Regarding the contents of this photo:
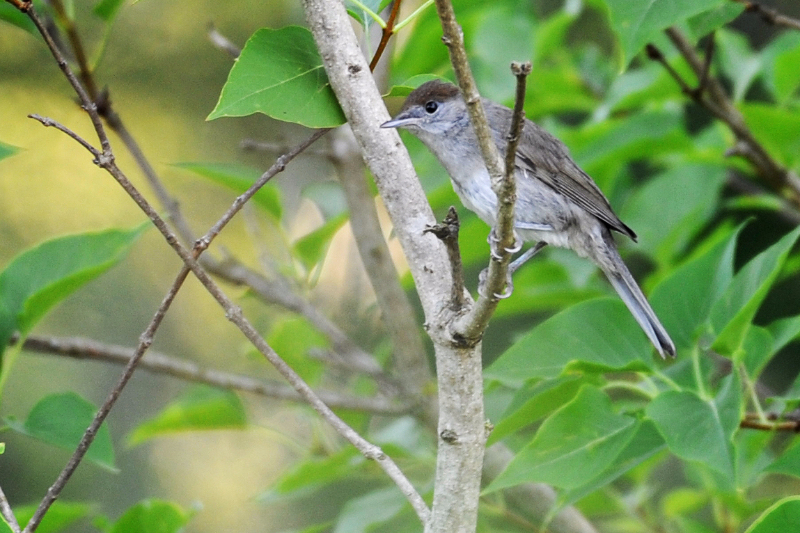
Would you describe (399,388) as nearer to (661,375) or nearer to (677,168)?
(661,375)

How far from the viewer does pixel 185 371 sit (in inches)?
109

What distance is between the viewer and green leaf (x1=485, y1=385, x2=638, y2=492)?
1812 millimetres

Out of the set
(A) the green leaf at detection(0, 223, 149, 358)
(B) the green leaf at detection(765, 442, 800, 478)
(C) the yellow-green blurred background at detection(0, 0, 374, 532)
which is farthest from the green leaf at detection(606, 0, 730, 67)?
(C) the yellow-green blurred background at detection(0, 0, 374, 532)

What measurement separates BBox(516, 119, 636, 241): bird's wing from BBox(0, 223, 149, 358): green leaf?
1284 mm

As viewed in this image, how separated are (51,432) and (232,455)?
4988 millimetres

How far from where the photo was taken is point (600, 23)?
244 inches

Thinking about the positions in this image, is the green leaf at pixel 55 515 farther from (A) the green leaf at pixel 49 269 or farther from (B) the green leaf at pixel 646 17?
(B) the green leaf at pixel 646 17

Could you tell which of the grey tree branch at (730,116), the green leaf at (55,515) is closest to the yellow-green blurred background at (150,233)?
the grey tree branch at (730,116)

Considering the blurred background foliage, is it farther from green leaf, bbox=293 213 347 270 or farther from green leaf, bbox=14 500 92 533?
green leaf, bbox=14 500 92 533

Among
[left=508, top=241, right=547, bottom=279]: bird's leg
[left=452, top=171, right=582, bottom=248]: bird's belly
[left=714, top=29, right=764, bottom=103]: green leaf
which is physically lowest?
[left=508, top=241, right=547, bottom=279]: bird's leg

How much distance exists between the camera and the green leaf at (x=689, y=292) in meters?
2.17

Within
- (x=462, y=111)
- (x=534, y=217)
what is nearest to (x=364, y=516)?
(x=534, y=217)

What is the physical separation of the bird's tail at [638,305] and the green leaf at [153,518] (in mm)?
1239

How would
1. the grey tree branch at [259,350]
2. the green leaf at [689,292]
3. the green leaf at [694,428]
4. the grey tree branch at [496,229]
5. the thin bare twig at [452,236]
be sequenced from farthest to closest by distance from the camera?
the green leaf at [689,292] < the green leaf at [694,428] < the grey tree branch at [259,350] < the thin bare twig at [452,236] < the grey tree branch at [496,229]
